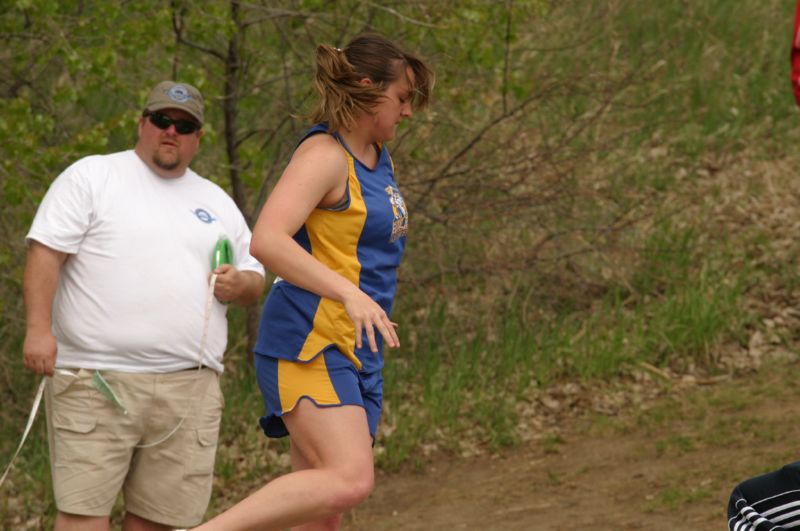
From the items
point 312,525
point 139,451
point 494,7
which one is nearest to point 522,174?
point 494,7

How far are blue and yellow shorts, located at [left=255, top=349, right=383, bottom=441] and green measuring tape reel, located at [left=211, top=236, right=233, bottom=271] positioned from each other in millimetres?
1161

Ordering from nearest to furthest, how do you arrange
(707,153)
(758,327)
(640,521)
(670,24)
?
(640,521), (758,327), (707,153), (670,24)

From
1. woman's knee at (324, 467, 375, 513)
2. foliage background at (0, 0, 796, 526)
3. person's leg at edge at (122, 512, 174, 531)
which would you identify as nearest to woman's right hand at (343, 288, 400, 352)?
woman's knee at (324, 467, 375, 513)

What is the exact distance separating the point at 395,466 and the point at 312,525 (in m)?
3.53

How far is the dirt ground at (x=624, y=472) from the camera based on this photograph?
6586 millimetres

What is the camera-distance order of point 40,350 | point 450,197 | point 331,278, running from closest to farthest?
1. point 331,278
2. point 40,350
3. point 450,197

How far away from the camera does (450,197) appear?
339 inches

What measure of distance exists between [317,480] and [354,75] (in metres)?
1.21

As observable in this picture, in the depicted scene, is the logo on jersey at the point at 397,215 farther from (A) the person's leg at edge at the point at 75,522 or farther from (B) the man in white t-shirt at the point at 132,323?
(A) the person's leg at edge at the point at 75,522

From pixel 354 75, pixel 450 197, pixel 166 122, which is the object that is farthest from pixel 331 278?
pixel 450 197

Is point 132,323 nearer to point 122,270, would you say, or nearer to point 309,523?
point 122,270

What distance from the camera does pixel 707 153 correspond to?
435 inches

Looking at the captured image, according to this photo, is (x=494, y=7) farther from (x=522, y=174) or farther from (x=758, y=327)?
(x=758, y=327)

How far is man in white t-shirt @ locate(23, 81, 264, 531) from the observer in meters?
4.76
